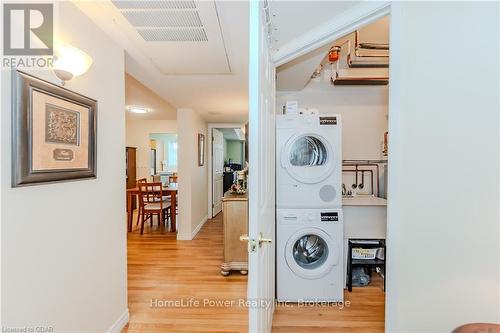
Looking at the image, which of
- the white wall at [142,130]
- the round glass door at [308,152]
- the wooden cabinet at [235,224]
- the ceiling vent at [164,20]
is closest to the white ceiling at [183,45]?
the ceiling vent at [164,20]

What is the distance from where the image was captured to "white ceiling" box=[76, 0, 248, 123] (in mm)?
1496

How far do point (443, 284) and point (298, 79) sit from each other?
212cm

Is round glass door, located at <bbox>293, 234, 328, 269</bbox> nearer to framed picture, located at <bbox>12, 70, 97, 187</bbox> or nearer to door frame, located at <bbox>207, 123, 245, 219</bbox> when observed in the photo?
framed picture, located at <bbox>12, 70, 97, 187</bbox>

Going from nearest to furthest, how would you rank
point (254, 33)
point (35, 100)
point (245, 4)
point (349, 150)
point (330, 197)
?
point (254, 33)
point (35, 100)
point (245, 4)
point (330, 197)
point (349, 150)

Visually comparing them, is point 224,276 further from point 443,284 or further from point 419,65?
point 419,65

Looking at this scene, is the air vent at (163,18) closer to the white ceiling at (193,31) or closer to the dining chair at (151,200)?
the white ceiling at (193,31)

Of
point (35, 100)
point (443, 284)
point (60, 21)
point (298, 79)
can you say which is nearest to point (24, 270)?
point (35, 100)

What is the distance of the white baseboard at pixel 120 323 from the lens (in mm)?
1954

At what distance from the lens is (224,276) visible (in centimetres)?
302

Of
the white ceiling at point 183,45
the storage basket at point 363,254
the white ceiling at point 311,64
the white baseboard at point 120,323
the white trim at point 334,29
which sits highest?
the white ceiling at point 311,64

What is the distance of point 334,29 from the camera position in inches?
64.8

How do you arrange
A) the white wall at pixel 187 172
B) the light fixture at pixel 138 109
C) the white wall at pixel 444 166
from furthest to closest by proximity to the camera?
1. the light fixture at pixel 138 109
2. the white wall at pixel 187 172
3. the white wall at pixel 444 166

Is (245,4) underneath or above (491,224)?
above

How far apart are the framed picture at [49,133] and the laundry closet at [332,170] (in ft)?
4.88
